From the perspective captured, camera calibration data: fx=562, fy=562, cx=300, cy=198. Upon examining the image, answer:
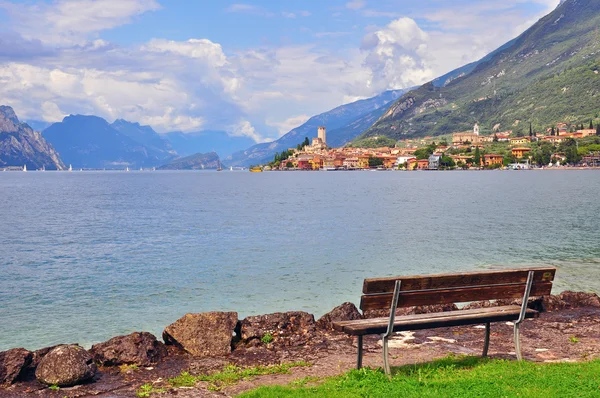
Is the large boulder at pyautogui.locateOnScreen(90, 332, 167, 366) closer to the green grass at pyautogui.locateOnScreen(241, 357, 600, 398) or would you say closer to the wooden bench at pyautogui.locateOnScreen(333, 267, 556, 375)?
the green grass at pyautogui.locateOnScreen(241, 357, 600, 398)

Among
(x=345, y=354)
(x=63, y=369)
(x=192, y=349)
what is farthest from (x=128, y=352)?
(x=345, y=354)

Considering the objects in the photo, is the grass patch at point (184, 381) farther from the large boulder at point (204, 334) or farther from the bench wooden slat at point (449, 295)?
the bench wooden slat at point (449, 295)

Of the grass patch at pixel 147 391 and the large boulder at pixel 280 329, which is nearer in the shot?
the grass patch at pixel 147 391

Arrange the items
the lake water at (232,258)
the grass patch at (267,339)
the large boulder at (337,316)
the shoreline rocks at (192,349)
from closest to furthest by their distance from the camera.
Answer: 1. the shoreline rocks at (192,349)
2. the grass patch at (267,339)
3. the large boulder at (337,316)
4. the lake water at (232,258)

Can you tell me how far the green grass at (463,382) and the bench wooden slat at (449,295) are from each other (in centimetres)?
94

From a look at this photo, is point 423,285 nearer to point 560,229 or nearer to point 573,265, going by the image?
point 573,265

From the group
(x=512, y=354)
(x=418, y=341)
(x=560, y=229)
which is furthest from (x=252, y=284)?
(x=560, y=229)

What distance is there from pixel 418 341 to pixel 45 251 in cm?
2636

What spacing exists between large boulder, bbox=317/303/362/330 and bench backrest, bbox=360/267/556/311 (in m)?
3.61

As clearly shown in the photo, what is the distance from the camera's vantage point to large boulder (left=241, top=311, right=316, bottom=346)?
33.1 ft

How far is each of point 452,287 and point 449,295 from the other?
121 millimetres

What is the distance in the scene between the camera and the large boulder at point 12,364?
8.16 metres

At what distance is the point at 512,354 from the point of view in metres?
9.03

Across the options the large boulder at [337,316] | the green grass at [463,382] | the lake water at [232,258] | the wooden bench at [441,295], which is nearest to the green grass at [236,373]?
the green grass at [463,382]
